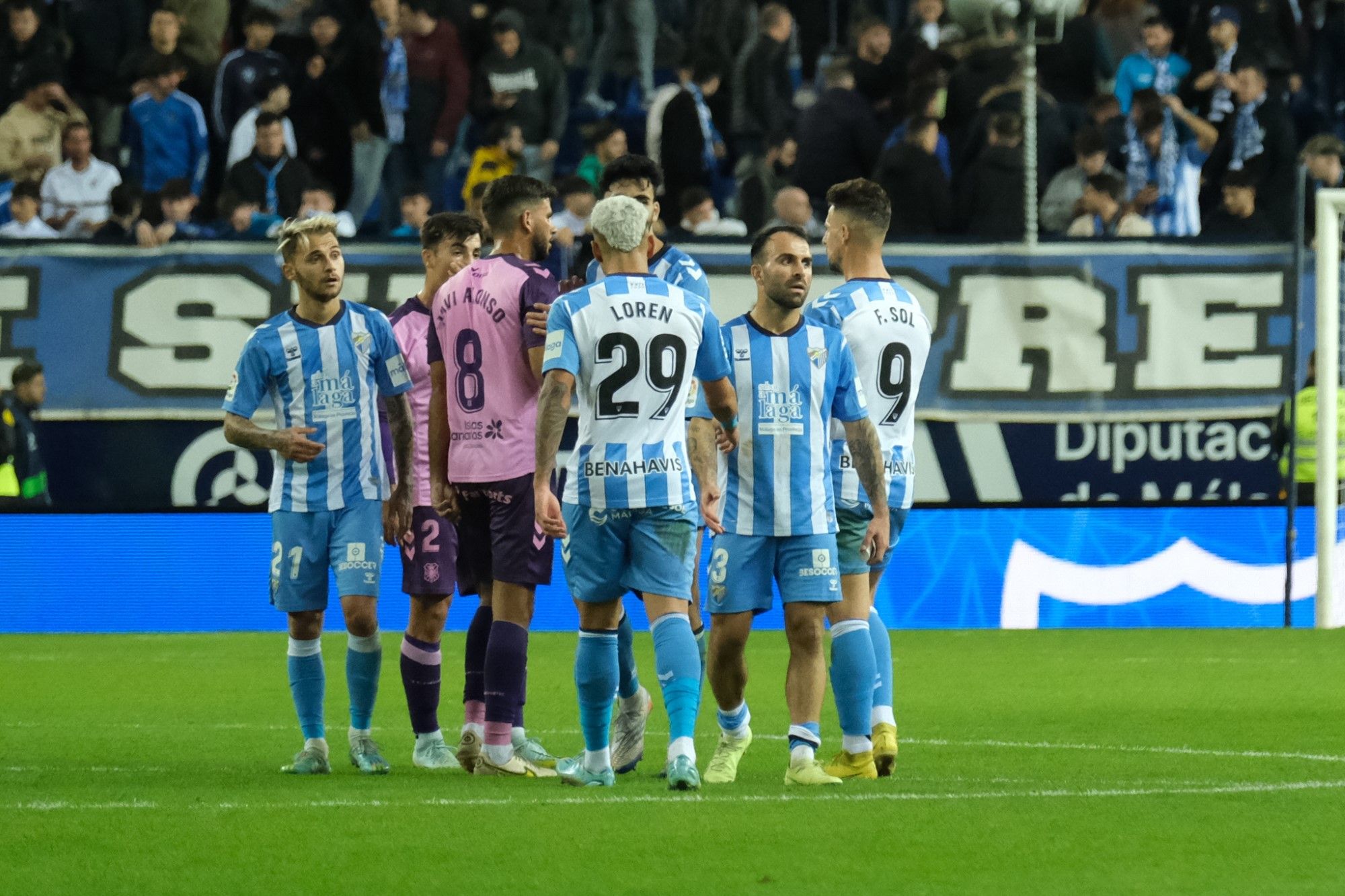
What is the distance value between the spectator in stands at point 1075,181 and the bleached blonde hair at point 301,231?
930 centimetres

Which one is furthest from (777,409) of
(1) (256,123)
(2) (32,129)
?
(2) (32,129)

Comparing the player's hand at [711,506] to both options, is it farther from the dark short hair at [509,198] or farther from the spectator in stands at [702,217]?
the spectator in stands at [702,217]

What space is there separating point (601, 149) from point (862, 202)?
28.7 feet

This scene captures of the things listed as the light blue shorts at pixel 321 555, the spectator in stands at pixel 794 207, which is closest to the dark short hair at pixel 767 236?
the light blue shorts at pixel 321 555

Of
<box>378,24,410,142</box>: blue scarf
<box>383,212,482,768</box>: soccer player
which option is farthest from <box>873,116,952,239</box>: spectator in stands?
<box>383,212,482,768</box>: soccer player

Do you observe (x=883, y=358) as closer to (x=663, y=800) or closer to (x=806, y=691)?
(x=806, y=691)

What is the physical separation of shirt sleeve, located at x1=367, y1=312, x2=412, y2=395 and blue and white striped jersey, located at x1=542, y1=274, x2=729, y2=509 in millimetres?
1178

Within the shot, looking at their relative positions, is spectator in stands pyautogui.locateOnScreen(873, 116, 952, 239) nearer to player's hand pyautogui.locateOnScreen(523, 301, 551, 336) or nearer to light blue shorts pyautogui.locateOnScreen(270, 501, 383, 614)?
player's hand pyautogui.locateOnScreen(523, 301, 551, 336)

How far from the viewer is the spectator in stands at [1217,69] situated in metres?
17.3

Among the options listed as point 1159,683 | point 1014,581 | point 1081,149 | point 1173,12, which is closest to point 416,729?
point 1159,683

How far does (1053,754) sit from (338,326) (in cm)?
304

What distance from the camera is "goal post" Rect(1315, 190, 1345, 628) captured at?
44.2 feet

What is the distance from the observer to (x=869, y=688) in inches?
286

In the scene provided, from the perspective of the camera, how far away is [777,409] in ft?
23.7
